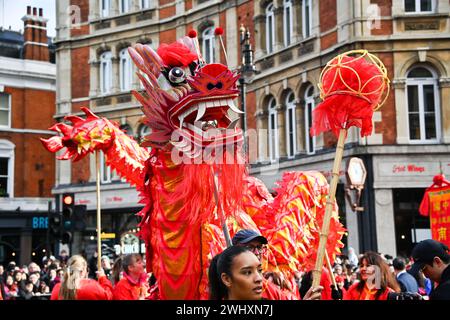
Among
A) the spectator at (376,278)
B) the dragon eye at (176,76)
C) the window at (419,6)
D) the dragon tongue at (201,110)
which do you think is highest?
the window at (419,6)

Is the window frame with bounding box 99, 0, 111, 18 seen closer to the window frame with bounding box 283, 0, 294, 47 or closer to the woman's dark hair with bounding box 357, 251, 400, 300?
the window frame with bounding box 283, 0, 294, 47

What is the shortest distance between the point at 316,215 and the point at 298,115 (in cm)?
1297

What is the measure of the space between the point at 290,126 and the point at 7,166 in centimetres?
1325

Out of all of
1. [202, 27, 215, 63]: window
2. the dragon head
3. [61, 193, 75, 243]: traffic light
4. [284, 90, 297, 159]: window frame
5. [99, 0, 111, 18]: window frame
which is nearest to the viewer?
the dragon head

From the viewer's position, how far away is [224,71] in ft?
15.3

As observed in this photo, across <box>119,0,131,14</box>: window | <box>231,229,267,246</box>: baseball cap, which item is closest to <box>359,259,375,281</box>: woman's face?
<box>231,229,267,246</box>: baseball cap

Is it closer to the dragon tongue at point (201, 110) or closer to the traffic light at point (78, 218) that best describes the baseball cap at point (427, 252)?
the dragon tongue at point (201, 110)

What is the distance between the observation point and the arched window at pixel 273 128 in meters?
18.9

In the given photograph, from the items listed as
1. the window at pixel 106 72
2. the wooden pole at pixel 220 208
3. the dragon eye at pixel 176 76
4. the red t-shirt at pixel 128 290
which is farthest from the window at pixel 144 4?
the wooden pole at pixel 220 208

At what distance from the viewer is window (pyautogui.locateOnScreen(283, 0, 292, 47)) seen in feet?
64.0

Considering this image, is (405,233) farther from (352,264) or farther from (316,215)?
(316,215)

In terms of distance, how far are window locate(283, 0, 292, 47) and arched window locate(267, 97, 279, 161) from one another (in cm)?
178

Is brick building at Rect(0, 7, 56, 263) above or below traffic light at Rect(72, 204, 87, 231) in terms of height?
above

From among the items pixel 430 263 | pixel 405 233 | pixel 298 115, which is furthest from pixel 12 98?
pixel 430 263
